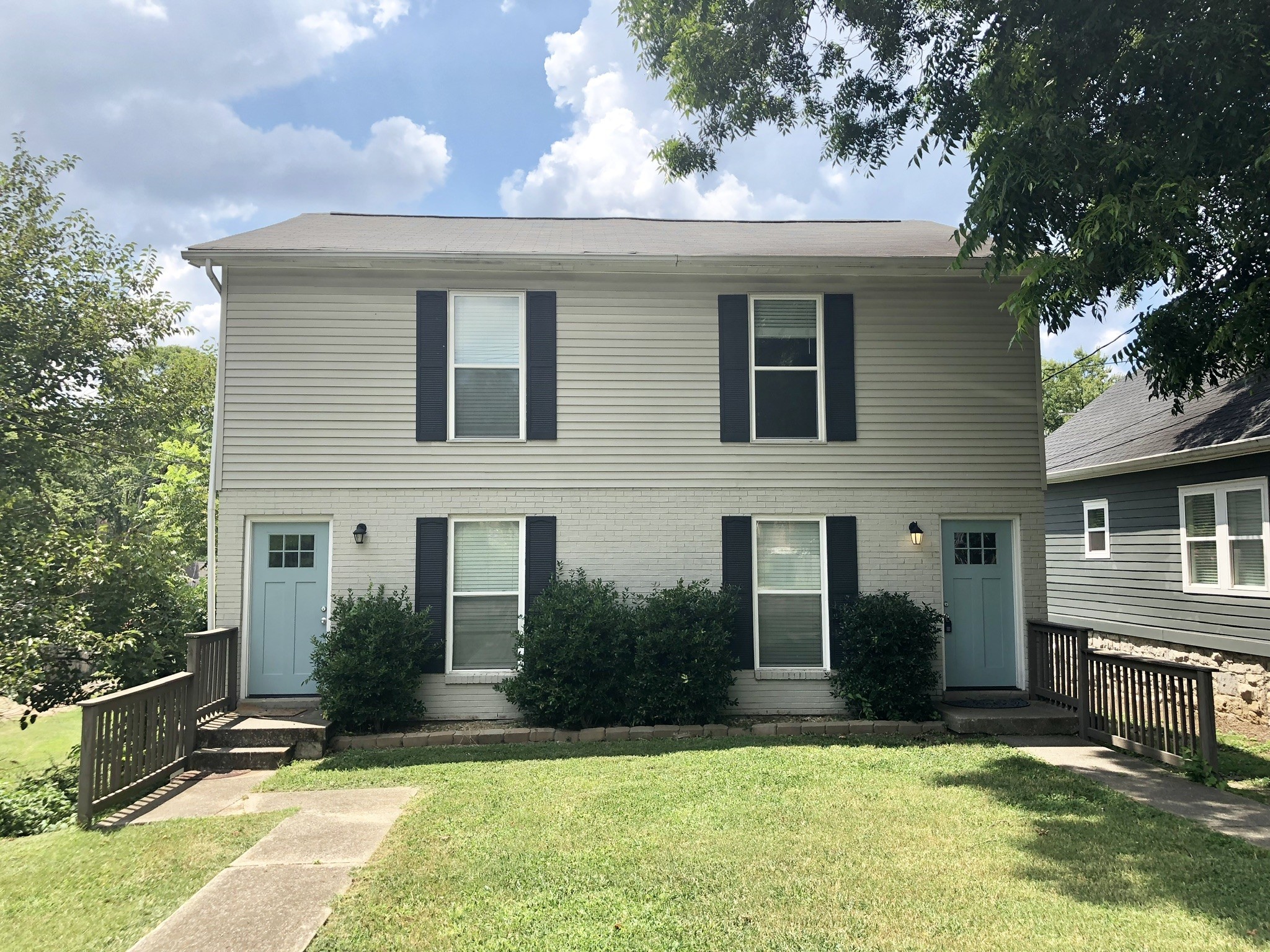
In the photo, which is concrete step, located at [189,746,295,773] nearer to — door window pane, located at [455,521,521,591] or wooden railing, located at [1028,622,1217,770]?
door window pane, located at [455,521,521,591]

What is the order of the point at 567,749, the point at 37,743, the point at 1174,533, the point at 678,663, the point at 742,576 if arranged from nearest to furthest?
the point at 567,749 < the point at 678,663 < the point at 742,576 < the point at 37,743 < the point at 1174,533

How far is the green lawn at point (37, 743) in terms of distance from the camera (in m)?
8.41

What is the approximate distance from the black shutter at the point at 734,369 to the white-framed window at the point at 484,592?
8.42ft

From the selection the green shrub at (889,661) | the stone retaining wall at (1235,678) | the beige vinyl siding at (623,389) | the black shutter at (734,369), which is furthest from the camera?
the stone retaining wall at (1235,678)

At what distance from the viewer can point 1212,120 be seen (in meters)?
6.39

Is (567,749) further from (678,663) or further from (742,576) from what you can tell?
(742,576)

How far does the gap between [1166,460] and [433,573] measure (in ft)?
31.3

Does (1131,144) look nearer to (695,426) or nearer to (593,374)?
(695,426)

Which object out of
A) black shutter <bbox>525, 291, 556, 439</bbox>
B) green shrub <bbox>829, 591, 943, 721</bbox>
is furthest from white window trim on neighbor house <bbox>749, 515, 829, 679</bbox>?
black shutter <bbox>525, 291, 556, 439</bbox>

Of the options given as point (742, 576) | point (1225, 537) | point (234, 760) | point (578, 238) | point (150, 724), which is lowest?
point (234, 760)

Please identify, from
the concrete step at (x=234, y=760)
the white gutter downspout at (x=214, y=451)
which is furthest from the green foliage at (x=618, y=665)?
the white gutter downspout at (x=214, y=451)

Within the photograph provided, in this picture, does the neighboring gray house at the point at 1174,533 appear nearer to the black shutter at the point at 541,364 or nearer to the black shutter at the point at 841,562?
the black shutter at the point at 841,562

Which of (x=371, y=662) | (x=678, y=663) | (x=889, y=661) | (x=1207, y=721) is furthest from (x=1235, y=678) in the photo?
(x=371, y=662)

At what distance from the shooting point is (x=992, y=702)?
873 cm
